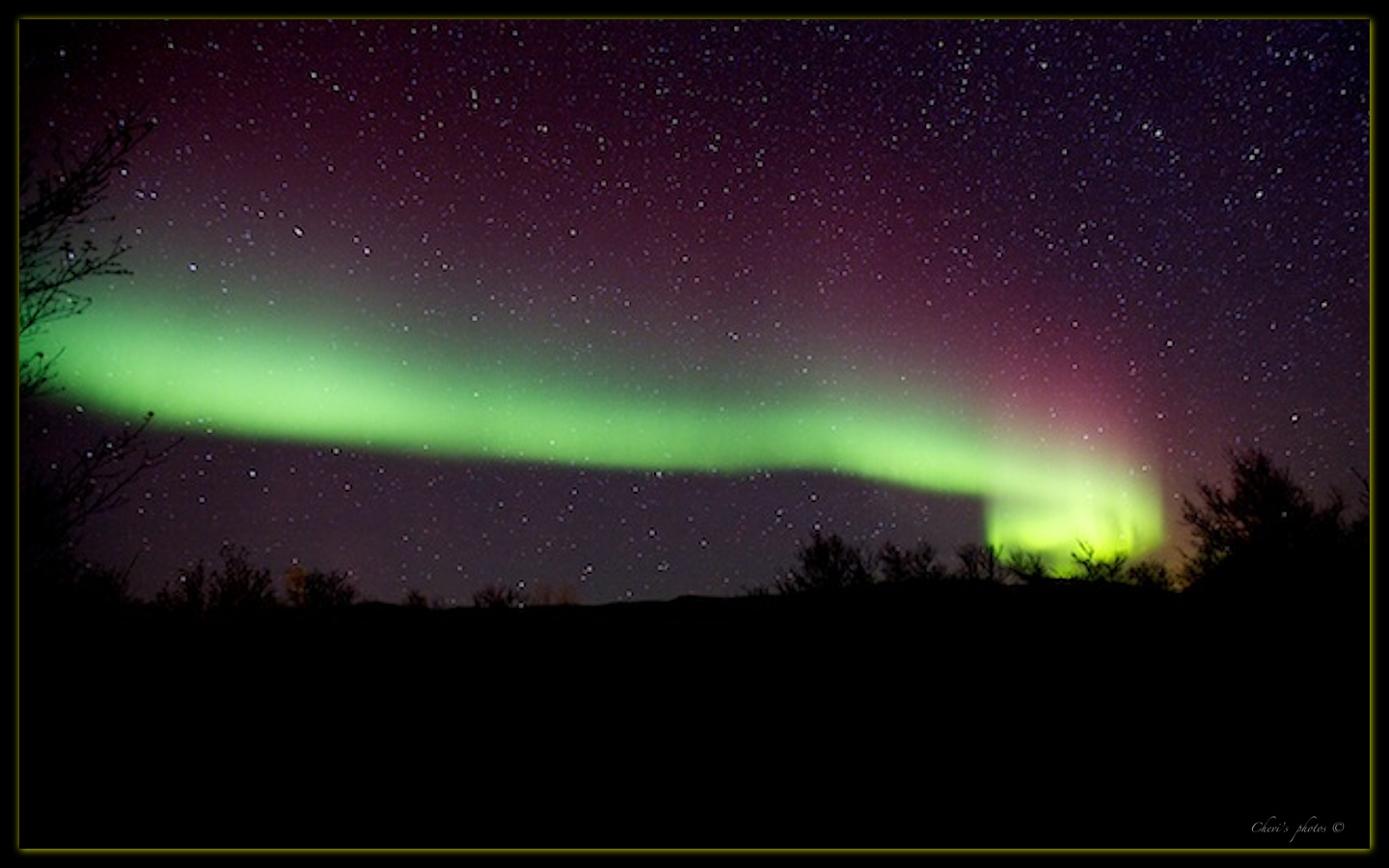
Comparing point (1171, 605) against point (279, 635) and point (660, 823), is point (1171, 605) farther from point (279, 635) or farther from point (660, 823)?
point (279, 635)

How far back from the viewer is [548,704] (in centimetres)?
504

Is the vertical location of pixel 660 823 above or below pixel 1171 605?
below

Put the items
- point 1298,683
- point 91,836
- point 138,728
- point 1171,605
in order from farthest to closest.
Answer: point 1171,605
point 1298,683
point 138,728
point 91,836

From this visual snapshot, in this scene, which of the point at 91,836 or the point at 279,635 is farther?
the point at 279,635

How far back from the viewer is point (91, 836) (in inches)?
154

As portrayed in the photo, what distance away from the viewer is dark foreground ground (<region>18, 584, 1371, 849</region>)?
3988 mm

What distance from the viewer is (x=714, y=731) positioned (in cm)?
468

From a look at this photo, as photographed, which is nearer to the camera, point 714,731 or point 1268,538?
point 714,731

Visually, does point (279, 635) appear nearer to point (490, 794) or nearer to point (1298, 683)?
point (490, 794)

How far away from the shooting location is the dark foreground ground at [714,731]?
3.99 m

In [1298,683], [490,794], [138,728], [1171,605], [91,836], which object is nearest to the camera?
[91,836]

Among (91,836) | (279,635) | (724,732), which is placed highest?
(279,635)

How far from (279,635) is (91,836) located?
82.5 inches

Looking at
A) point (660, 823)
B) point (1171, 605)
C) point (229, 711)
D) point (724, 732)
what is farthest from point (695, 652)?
point (1171, 605)
